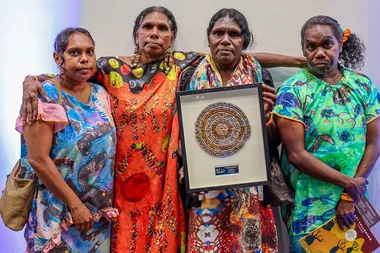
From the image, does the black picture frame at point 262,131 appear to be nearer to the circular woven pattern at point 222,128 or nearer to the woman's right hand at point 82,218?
the circular woven pattern at point 222,128

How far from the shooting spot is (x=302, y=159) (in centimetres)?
201

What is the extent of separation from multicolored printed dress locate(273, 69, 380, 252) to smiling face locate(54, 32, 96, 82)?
0.83m

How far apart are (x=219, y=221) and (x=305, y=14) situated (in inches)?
50.6

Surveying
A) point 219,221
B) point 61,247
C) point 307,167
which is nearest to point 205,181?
point 219,221

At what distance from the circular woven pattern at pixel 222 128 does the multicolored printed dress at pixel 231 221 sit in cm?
21

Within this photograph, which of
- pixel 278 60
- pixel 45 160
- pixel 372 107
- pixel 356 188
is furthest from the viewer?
pixel 278 60

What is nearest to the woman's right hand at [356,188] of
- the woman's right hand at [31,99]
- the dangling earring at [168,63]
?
the dangling earring at [168,63]

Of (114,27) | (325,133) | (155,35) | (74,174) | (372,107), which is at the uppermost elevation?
(114,27)

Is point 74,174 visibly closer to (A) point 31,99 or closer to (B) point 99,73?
(A) point 31,99

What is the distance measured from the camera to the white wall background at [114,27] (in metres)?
2.61

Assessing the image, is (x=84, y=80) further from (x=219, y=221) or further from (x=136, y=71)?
(x=219, y=221)

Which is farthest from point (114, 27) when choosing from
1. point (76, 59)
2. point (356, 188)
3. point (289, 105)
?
point (356, 188)

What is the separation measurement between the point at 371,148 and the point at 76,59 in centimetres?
131

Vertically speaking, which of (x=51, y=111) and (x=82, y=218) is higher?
(x=51, y=111)
